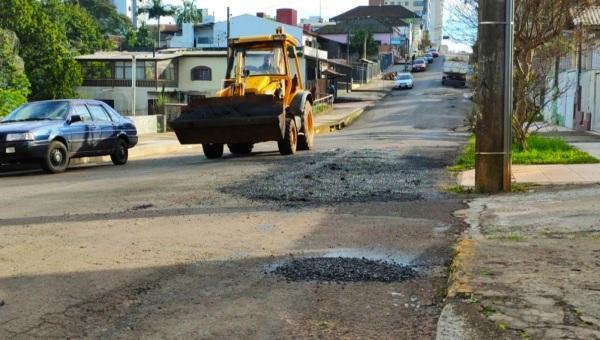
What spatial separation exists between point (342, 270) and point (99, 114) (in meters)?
12.2

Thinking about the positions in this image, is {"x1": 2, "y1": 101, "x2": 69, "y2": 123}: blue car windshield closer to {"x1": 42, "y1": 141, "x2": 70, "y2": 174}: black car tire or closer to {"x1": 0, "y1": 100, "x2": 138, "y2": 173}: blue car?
{"x1": 0, "y1": 100, "x2": 138, "y2": 173}: blue car

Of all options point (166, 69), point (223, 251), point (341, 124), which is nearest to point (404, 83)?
point (166, 69)

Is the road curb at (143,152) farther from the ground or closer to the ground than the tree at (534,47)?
closer to the ground

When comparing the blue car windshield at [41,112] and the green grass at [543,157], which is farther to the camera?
the blue car windshield at [41,112]

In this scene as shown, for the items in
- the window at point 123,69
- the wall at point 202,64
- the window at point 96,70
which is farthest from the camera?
the window at point 96,70

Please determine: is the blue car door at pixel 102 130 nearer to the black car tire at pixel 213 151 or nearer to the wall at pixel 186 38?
the black car tire at pixel 213 151

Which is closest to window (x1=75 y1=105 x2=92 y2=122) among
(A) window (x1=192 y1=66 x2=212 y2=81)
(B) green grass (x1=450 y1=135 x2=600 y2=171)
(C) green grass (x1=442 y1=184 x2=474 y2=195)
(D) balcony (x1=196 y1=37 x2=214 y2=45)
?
(B) green grass (x1=450 y1=135 x2=600 y2=171)

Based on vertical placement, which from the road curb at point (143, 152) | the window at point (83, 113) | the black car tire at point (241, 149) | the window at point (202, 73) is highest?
the window at point (202, 73)

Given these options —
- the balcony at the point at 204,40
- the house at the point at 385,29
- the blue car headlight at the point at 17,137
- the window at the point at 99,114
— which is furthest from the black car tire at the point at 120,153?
the house at the point at 385,29

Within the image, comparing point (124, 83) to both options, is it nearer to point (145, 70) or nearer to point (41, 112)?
point (145, 70)

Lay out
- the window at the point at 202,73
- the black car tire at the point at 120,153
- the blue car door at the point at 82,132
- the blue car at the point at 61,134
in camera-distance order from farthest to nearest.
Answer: the window at the point at 202,73 < the black car tire at the point at 120,153 < the blue car door at the point at 82,132 < the blue car at the point at 61,134

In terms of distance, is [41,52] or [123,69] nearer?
[41,52]

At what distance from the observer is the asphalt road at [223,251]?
15.7 ft

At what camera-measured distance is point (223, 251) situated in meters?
6.90
